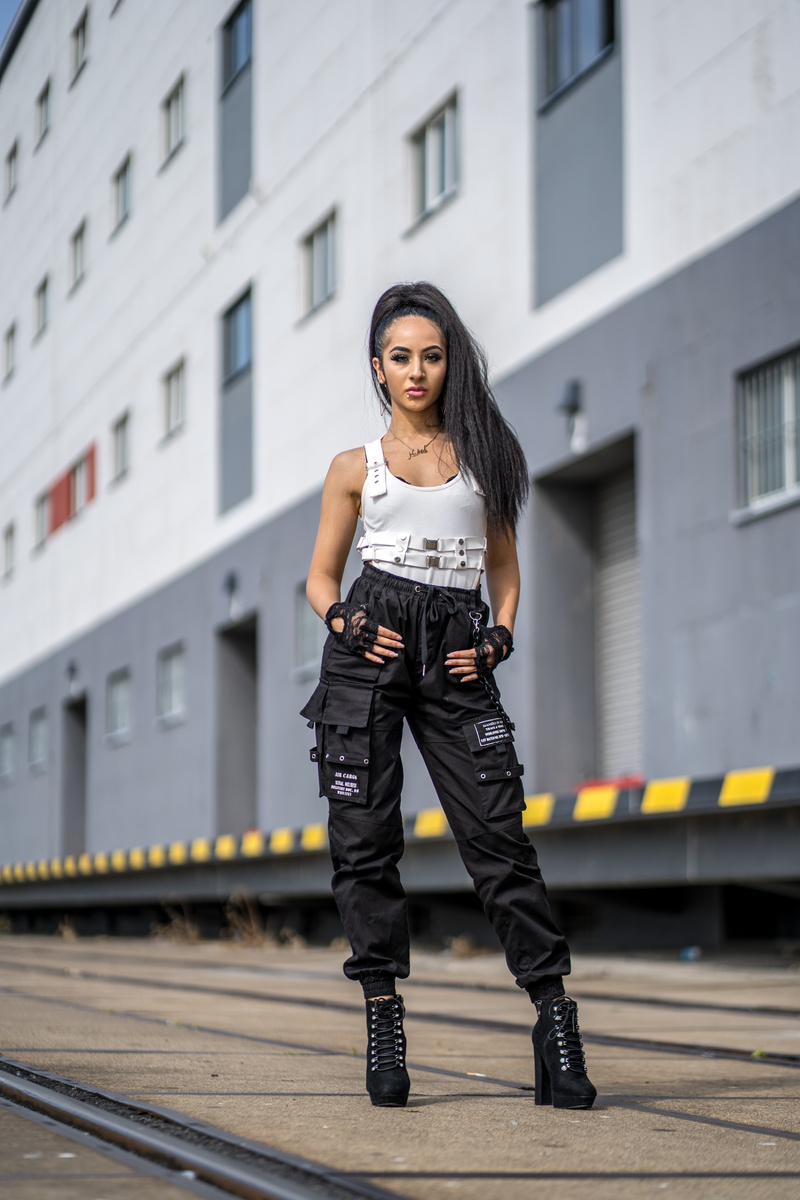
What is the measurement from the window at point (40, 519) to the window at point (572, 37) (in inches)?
692

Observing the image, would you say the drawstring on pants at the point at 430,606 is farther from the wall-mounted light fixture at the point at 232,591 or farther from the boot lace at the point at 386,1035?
the wall-mounted light fixture at the point at 232,591

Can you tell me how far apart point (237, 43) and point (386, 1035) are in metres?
18.4

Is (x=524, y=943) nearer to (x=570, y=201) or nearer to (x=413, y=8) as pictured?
(x=570, y=201)

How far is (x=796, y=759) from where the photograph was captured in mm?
9070

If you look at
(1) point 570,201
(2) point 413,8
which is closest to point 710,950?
(1) point 570,201

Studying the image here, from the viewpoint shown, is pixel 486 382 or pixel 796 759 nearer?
pixel 486 382

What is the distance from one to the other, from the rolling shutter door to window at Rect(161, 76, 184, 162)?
39.1 ft

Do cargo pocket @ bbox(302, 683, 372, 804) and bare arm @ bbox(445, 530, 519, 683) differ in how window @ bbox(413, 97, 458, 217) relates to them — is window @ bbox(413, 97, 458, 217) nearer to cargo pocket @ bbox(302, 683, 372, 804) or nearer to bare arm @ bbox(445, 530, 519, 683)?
bare arm @ bbox(445, 530, 519, 683)

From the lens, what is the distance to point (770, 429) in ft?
31.6

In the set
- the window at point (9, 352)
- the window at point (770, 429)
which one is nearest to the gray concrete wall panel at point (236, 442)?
the window at point (770, 429)

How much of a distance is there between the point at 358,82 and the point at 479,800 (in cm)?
1382

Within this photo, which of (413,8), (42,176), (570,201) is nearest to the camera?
(570,201)

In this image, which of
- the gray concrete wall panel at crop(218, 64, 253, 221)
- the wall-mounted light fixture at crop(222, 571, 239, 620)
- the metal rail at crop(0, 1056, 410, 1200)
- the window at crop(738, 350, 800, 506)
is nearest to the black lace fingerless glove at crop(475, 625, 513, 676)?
the metal rail at crop(0, 1056, 410, 1200)

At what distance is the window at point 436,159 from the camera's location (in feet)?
46.7
